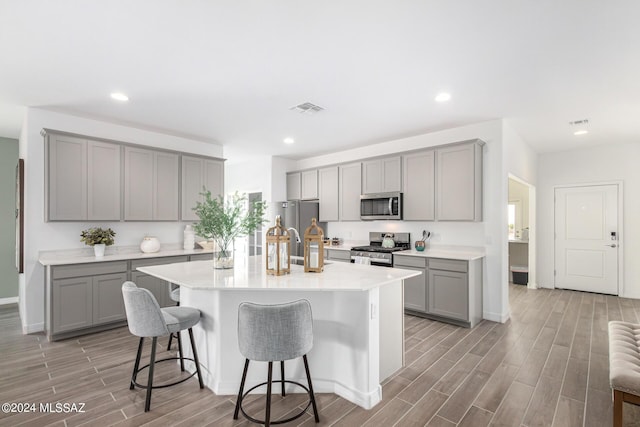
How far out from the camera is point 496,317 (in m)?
4.40

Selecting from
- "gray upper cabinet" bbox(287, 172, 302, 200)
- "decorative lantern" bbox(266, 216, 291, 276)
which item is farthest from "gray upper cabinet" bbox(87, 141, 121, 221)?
"gray upper cabinet" bbox(287, 172, 302, 200)

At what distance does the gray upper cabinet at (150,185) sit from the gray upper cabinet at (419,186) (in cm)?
362

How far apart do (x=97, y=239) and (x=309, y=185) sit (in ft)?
12.2

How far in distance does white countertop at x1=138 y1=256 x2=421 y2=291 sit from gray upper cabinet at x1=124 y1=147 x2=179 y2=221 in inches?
79.0

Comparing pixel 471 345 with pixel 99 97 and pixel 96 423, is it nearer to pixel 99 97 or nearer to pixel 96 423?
pixel 96 423

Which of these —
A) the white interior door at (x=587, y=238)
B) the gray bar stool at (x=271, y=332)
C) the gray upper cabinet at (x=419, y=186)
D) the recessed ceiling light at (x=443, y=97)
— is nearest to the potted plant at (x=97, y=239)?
the gray bar stool at (x=271, y=332)

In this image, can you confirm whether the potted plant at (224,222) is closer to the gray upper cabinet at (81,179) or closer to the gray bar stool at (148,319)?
the gray bar stool at (148,319)

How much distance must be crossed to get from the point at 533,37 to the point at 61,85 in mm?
4324

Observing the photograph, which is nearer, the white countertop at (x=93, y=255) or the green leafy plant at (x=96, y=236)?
the white countertop at (x=93, y=255)

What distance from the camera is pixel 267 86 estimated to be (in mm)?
3336

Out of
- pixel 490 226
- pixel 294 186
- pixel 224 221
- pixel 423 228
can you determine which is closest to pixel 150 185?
pixel 224 221

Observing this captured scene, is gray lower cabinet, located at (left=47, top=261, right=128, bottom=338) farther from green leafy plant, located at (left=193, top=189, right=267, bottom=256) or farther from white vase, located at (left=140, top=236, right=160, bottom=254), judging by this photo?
green leafy plant, located at (left=193, top=189, right=267, bottom=256)

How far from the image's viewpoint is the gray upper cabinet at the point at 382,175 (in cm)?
527

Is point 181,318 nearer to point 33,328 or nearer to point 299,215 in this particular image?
point 33,328
